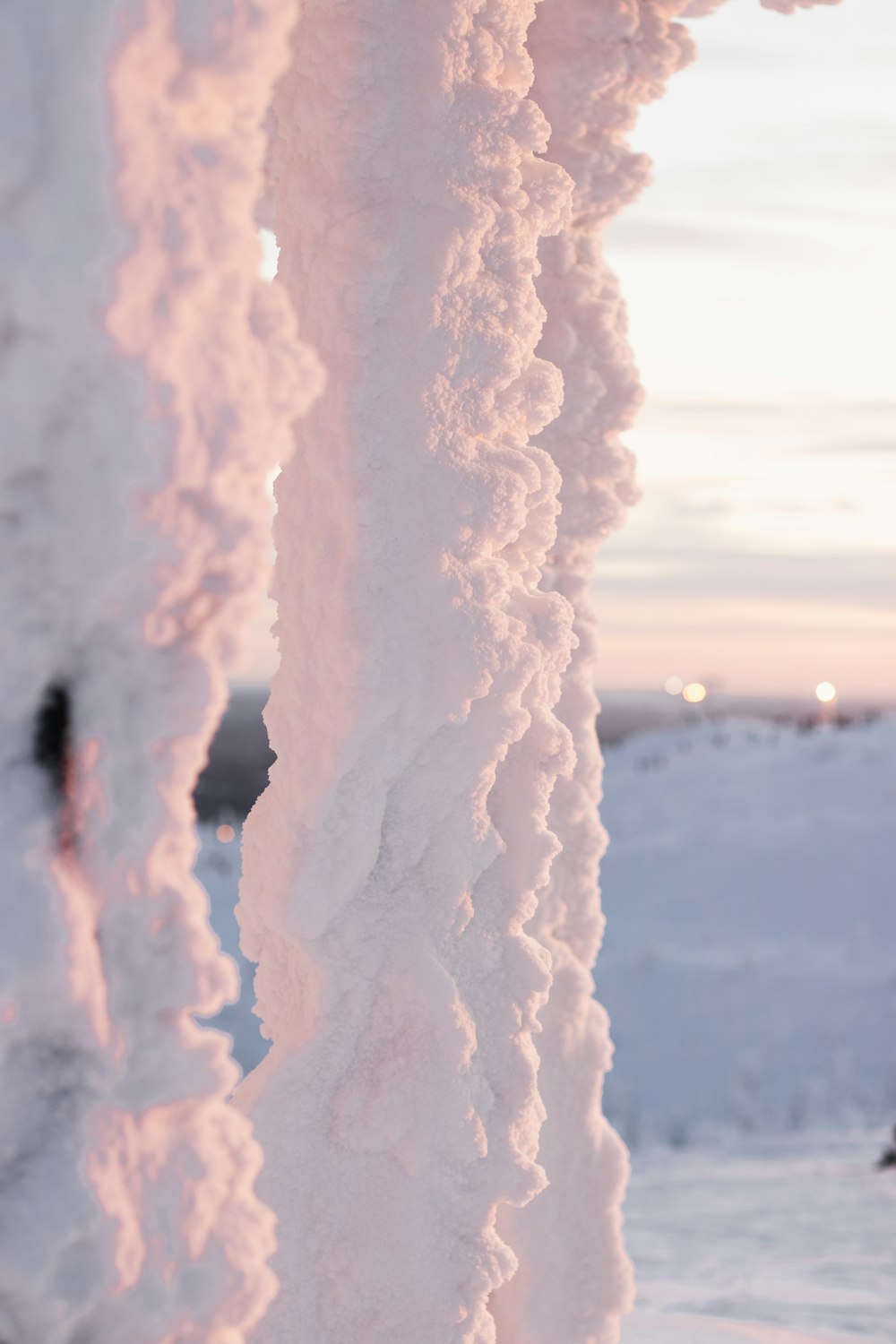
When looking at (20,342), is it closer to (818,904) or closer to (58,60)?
(58,60)

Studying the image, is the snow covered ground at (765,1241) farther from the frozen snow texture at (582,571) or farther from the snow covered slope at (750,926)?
the frozen snow texture at (582,571)

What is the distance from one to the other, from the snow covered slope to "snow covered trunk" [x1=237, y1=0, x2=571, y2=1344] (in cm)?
688

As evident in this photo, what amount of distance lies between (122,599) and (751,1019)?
10952 mm

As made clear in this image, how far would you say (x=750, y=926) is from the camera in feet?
44.1

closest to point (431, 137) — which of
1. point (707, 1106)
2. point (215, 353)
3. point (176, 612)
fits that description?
point (215, 353)

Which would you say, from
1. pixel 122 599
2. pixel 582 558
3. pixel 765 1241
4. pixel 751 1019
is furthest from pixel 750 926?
pixel 122 599

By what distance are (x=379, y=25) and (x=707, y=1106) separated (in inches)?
352

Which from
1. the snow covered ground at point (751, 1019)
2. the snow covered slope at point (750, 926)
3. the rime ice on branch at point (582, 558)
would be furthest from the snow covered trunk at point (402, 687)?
the snow covered slope at point (750, 926)

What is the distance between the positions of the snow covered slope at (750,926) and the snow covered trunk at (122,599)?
787 centimetres

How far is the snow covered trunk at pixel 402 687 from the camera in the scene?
7.76 ft

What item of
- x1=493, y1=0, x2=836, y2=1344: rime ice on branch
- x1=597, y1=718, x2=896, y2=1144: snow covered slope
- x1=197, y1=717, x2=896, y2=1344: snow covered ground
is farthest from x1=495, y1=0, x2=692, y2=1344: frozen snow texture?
x1=597, y1=718, x2=896, y2=1144: snow covered slope

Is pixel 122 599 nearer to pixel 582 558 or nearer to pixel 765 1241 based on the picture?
pixel 582 558

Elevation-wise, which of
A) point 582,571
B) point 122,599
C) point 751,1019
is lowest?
point 751,1019

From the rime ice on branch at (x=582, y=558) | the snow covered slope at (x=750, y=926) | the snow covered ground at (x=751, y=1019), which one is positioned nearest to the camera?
the rime ice on branch at (x=582, y=558)
